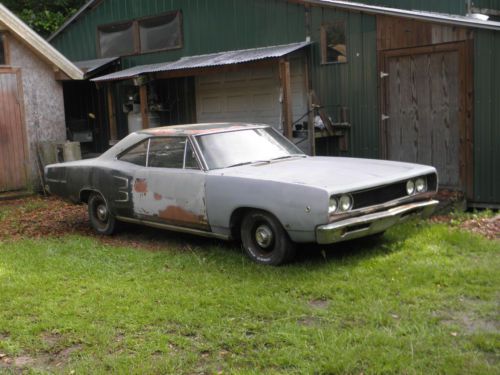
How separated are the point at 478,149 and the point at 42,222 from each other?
6771 millimetres

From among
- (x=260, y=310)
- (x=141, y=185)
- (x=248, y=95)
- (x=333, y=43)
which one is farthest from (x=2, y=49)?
(x=260, y=310)

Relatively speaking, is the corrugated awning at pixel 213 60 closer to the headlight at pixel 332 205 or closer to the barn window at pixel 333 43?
the barn window at pixel 333 43

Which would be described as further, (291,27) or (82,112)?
(82,112)

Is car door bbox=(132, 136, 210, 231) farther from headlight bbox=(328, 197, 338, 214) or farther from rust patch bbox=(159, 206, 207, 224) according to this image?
headlight bbox=(328, 197, 338, 214)

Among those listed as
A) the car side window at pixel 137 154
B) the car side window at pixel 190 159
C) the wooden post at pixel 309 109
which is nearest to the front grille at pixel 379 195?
the car side window at pixel 190 159

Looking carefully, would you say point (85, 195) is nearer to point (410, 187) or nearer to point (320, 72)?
point (410, 187)

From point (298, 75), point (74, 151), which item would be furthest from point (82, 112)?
point (298, 75)

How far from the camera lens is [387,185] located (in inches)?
256

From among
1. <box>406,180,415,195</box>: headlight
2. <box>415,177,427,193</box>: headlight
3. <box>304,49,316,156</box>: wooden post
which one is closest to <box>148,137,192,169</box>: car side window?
<box>406,180,415,195</box>: headlight

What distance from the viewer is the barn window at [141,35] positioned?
565 inches

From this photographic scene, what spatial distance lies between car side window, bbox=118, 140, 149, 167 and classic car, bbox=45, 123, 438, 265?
0.05ft

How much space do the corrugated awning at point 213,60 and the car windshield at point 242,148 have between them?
3454 millimetres

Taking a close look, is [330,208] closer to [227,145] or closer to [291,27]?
[227,145]

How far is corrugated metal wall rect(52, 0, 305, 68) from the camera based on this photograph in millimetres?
12258
